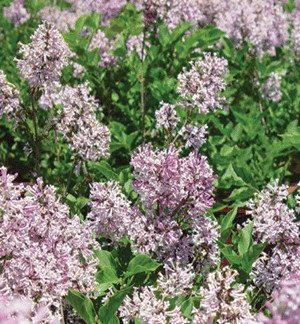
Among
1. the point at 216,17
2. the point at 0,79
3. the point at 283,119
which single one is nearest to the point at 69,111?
the point at 0,79

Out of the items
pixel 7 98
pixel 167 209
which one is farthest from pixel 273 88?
pixel 167 209

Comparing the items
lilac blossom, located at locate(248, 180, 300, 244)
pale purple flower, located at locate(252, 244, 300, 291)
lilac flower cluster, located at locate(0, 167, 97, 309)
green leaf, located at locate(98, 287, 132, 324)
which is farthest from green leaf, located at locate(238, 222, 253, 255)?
green leaf, located at locate(98, 287, 132, 324)

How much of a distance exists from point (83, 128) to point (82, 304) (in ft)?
3.60

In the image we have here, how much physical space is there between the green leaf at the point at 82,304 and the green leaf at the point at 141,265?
0.27 metres

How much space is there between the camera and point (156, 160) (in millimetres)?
2541

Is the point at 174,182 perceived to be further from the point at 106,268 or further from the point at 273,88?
the point at 273,88

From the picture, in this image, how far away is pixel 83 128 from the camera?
326 centimetres

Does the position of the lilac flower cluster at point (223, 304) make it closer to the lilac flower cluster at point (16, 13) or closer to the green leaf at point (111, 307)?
the green leaf at point (111, 307)

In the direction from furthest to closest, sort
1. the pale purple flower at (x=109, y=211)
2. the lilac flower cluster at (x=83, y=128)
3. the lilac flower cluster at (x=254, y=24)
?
the lilac flower cluster at (x=254, y=24), the lilac flower cluster at (x=83, y=128), the pale purple flower at (x=109, y=211)

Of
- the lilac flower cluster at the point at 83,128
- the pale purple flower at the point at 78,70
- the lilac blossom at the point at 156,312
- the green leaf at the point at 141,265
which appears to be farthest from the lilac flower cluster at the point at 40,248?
the pale purple flower at the point at 78,70

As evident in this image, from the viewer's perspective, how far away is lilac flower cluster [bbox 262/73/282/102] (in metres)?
4.99

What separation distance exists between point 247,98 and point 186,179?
2633 millimetres

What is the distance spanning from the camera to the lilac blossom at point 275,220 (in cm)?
249

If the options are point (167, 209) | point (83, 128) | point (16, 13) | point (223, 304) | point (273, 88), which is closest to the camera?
point (223, 304)
